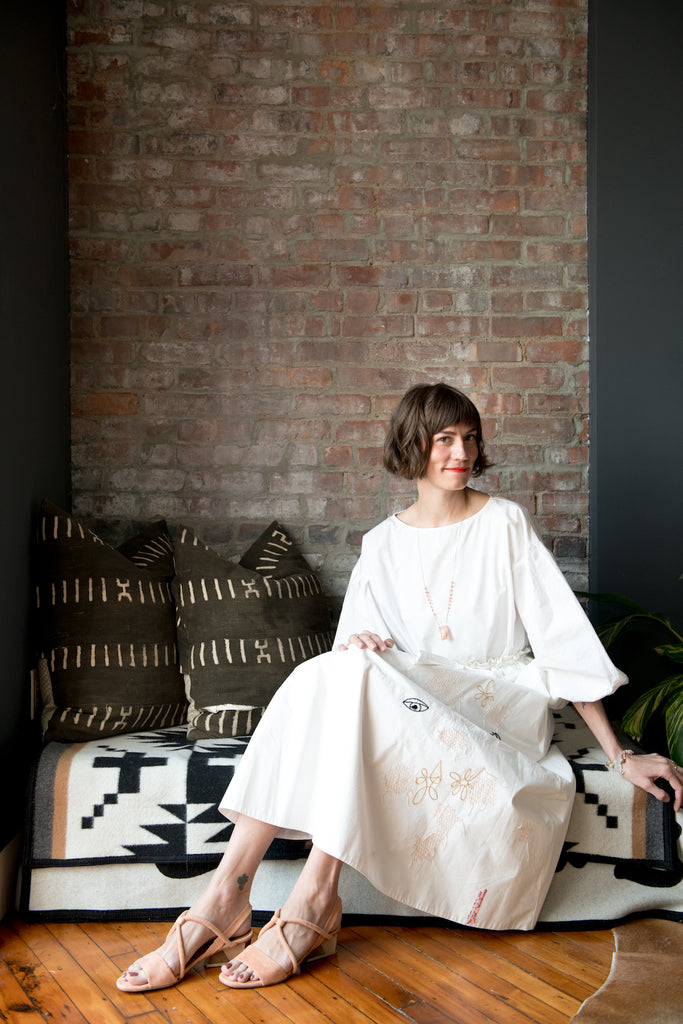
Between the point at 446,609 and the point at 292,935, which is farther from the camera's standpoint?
the point at 446,609

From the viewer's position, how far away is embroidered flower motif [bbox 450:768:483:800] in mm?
1756

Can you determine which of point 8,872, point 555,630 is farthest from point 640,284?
point 8,872

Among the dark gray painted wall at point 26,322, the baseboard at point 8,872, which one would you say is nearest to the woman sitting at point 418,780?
the baseboard at point 8,872

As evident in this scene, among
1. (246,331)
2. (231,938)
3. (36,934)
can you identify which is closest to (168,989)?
(231,938)

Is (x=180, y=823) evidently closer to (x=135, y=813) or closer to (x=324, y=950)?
(x=135, y=813)

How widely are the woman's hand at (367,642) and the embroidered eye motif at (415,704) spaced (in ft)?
0.52

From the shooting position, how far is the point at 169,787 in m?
1.95

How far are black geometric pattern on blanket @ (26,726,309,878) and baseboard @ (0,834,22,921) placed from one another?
0.35 ft

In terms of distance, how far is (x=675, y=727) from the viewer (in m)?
2.06

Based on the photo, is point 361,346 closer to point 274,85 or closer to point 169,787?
point 274,85

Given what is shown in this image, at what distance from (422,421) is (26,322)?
111 centimetres

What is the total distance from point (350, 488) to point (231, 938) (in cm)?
145

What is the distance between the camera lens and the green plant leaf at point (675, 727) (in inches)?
80.3

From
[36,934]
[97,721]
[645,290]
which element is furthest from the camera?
[645,290]
